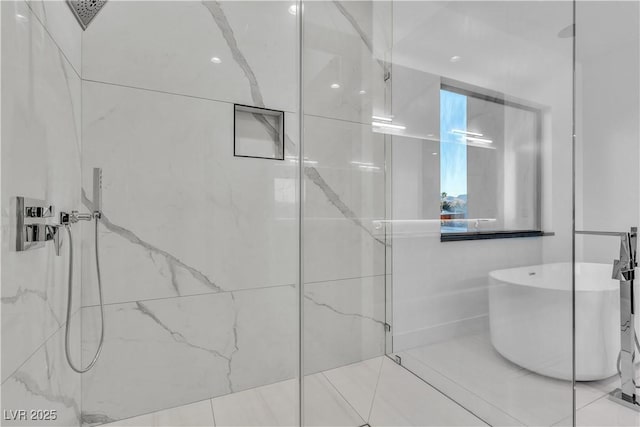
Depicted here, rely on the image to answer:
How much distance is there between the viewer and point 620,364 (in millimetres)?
690

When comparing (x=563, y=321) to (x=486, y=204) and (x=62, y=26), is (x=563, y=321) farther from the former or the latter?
(x=62, y=26)

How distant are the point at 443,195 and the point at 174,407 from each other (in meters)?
1.55

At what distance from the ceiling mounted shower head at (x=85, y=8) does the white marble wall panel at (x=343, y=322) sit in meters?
1.36

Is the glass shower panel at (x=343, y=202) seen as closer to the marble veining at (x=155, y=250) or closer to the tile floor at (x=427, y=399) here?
the tile floor at (x=427, y=399)

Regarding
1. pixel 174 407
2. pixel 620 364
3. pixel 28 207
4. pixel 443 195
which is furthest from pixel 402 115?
pixel 174 407

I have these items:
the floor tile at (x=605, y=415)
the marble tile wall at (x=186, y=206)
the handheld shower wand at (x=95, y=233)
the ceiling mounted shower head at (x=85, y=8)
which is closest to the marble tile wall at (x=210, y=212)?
the marble tile wall at (x=186, y=206)

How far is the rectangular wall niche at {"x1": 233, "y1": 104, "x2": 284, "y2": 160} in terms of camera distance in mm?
1652

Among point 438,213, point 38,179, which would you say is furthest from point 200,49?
point 438,213

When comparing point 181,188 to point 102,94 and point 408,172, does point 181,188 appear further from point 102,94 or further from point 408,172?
point 408,172

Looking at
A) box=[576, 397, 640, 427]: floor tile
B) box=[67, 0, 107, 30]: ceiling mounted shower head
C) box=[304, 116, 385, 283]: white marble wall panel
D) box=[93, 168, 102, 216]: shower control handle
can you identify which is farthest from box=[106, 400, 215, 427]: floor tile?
box=[67, 0, 107, 30]: ceiling mounted shower head

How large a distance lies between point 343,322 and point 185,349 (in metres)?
0.82

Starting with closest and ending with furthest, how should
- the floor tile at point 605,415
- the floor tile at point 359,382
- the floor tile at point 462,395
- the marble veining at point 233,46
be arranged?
the floor tile at point 605,415, the floor tile at point 462,395, the floor tile at point 359,382, the marble veining at point 233,46

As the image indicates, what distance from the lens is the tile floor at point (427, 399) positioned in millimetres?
681

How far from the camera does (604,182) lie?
67cm
